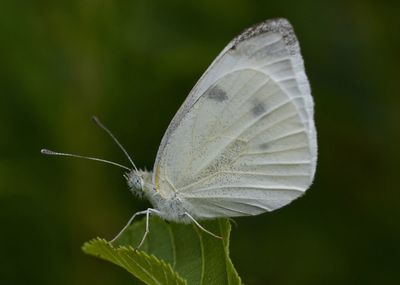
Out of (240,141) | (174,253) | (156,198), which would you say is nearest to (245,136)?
(240,141)

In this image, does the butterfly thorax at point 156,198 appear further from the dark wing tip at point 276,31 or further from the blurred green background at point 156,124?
the dark wing tip at point 276,31

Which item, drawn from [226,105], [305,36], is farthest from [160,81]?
[305,36]

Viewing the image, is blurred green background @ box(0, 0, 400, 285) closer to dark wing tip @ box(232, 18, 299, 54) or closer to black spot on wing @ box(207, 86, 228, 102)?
black spot on wing @ box(207, 86, 228, 102)

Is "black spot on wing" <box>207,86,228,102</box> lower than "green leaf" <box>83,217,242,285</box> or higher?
higher

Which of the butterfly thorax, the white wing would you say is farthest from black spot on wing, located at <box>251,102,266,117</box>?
the butterfly thorax

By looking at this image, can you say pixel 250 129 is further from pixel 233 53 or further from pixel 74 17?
pixel 74 17

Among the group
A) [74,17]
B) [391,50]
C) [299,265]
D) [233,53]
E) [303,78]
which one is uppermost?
[74,17]
